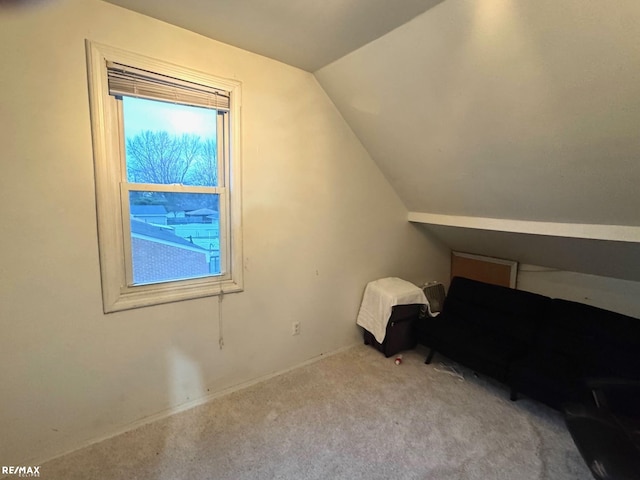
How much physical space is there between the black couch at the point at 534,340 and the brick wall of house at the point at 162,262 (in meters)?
1.97

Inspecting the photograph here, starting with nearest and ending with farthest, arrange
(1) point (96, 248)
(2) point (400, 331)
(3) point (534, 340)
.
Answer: (1) point (96, 248)
(3) point (534, 340)
(2) point (400, 331)

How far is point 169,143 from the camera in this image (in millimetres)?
1982

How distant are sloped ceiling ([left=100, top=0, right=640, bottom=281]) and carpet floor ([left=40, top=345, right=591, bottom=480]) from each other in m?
1.33

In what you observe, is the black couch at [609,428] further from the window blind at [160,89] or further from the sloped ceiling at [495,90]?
the window blind at [160,89]

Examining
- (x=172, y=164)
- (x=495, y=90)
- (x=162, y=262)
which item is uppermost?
(x=495, y=90)

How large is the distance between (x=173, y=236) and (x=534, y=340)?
2.77 m

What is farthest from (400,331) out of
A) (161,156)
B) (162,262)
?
(161,156)

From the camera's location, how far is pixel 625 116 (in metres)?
1.48

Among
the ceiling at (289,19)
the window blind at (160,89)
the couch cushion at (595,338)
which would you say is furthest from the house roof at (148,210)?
the couch cushion at (595,338)

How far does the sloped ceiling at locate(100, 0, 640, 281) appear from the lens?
4.65ft

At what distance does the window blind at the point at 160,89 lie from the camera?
1.75 metres

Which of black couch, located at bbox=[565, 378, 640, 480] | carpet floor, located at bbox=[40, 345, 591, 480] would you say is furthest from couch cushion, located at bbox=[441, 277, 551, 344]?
black couch, located at bbox=[565, 378, 640, 480]

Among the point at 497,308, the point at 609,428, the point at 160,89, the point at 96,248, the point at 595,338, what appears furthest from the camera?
the point at 497,308

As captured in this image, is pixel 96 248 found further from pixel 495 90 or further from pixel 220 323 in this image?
pixel 495 90
